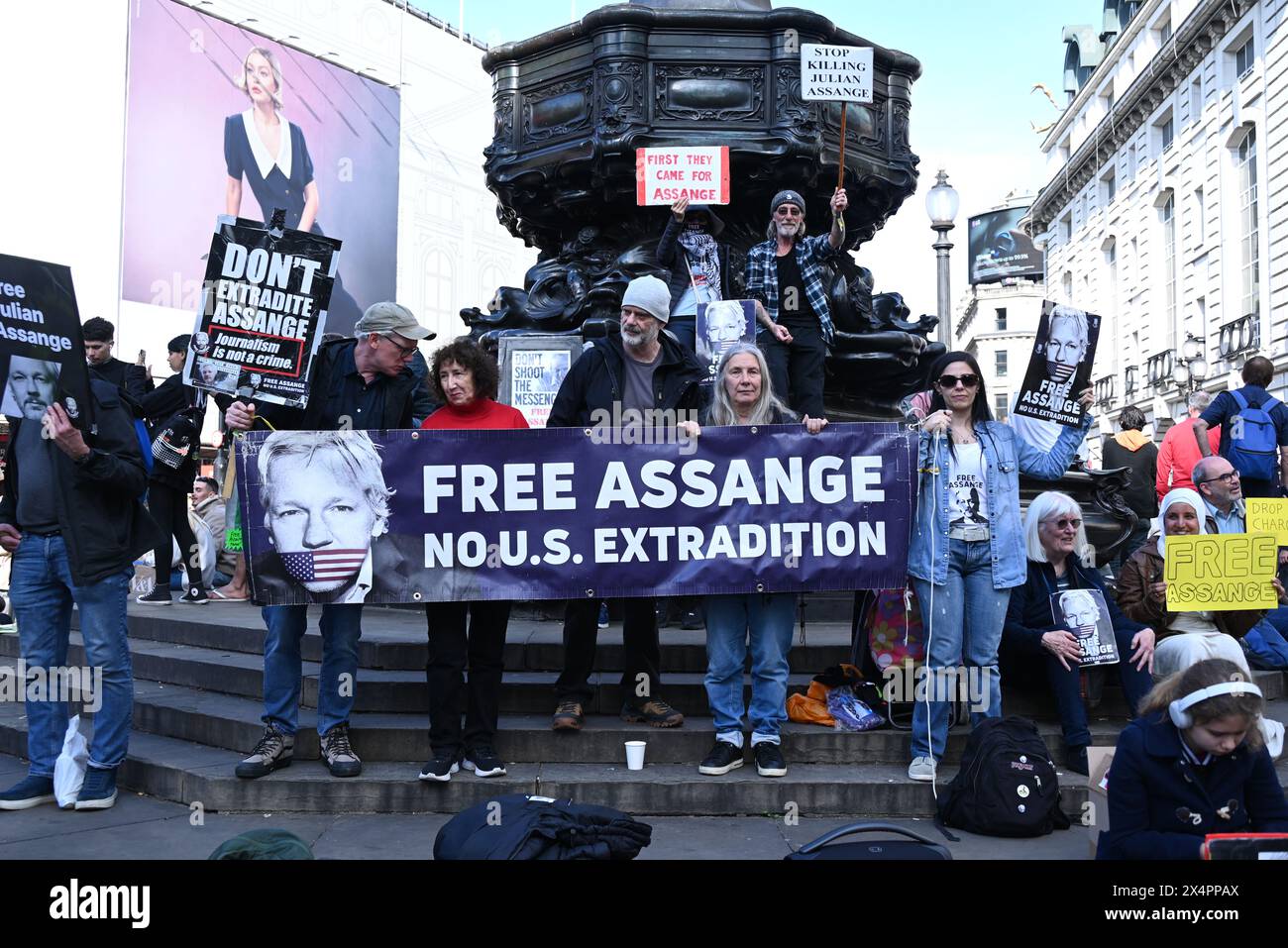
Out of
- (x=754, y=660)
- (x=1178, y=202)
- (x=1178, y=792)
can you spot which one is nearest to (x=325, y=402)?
(x=754, y=660)

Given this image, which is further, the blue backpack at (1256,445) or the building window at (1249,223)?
the building window at (1249,223)

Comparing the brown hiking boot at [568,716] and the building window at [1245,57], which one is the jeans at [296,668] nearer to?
the brown hiking boot at [568,716]

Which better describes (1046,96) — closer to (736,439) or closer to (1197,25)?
(1197,25)

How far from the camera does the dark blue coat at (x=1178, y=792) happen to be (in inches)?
141

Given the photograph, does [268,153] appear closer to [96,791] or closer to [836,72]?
[836,72]

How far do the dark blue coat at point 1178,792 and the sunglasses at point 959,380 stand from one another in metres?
2.27

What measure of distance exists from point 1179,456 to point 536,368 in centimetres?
548

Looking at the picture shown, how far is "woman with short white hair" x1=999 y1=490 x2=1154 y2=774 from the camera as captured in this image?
18.6ft

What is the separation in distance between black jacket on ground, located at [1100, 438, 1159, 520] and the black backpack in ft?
23.7

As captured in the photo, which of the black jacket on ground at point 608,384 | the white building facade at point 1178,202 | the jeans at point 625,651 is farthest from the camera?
the white building facade at point 1178,202

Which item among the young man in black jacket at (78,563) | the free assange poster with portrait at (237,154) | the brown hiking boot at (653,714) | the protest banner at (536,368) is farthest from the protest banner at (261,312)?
the free assange poster with portrait at (237,154)

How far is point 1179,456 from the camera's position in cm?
989

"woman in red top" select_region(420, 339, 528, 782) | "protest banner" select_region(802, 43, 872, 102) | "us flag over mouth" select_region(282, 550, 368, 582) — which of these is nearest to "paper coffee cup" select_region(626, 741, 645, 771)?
"woman in red top" select_region(420, 339, 528, 782)
